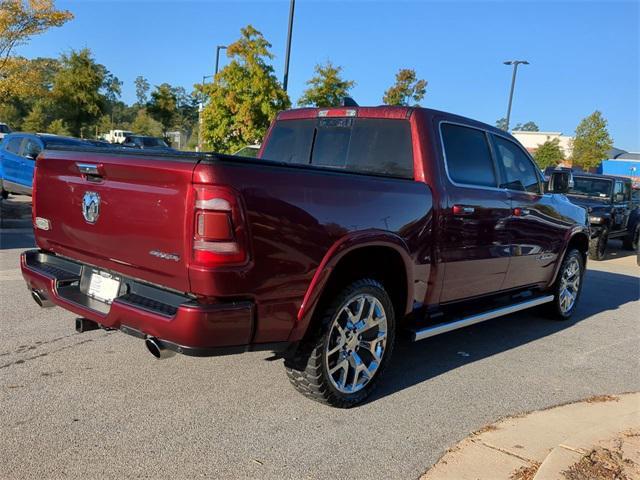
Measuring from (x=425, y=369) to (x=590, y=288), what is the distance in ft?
18.7

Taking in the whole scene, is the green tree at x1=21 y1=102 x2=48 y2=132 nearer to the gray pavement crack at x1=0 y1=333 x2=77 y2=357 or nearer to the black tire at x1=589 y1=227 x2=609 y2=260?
the black tire at x1=589 y1=227 x2=609 y2=260

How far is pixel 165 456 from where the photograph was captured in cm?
296

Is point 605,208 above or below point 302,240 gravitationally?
above

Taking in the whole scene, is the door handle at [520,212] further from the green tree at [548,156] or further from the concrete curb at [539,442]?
the green tree at [548,156]

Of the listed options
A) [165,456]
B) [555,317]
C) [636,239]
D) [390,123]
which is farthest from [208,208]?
[636,239]

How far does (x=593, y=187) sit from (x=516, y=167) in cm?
977

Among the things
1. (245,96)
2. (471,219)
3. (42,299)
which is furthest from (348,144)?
(245,96)

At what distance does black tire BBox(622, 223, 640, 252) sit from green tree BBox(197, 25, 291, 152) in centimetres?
1150

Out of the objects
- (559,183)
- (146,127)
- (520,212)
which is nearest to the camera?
(520,212)

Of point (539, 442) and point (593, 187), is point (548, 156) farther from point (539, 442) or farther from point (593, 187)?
point (539, 442)

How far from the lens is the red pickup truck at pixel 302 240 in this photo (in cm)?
289

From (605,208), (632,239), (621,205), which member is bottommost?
(632,239)

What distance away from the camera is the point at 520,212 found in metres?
5.28

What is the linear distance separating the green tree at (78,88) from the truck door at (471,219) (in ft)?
115
